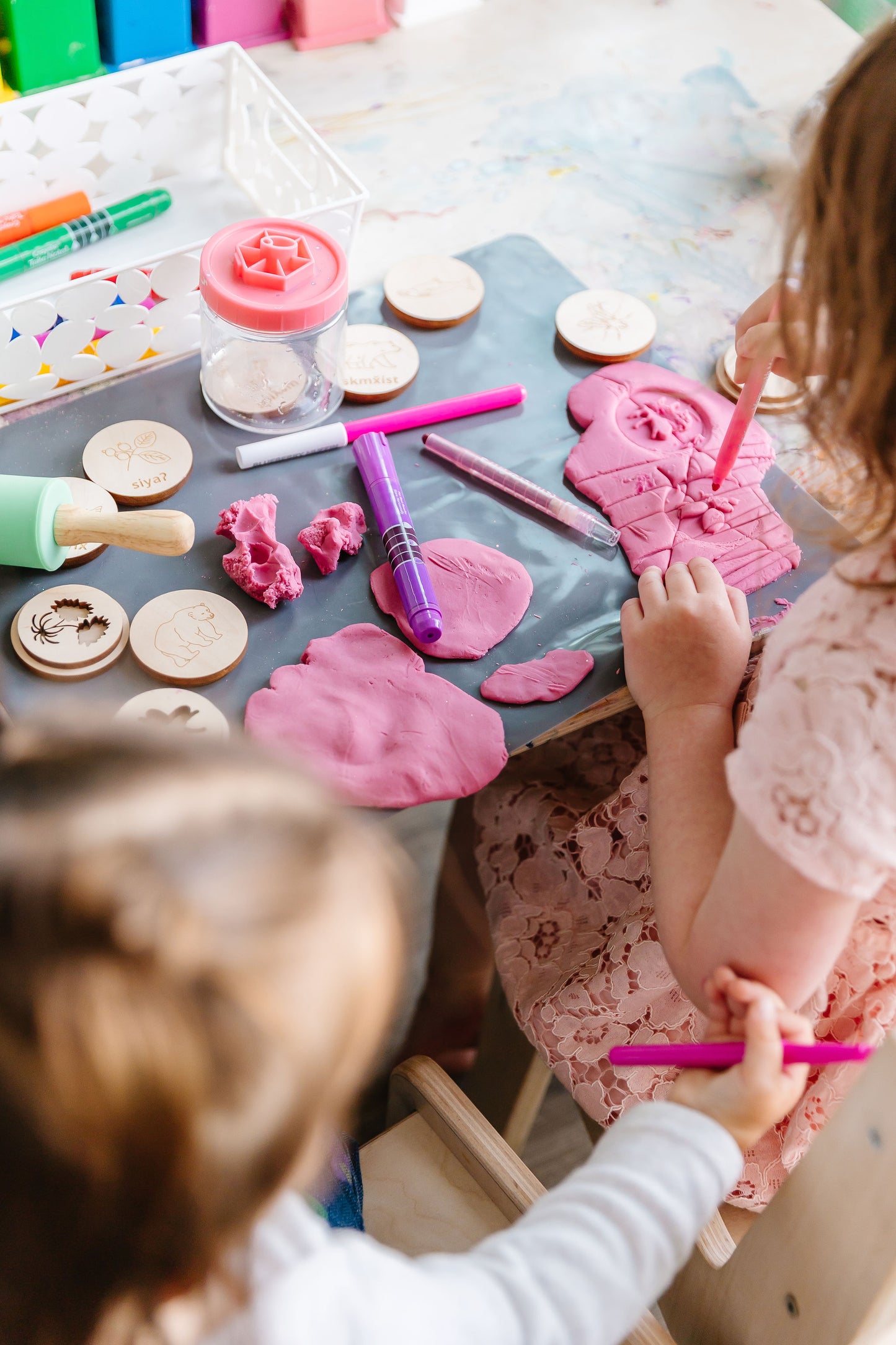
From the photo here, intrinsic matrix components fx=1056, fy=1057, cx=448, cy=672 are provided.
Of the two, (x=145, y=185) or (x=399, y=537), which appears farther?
(x=145, y=185)

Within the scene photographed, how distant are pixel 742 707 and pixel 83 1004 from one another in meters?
0.42

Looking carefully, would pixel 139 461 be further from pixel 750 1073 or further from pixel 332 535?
pixel 750 1073

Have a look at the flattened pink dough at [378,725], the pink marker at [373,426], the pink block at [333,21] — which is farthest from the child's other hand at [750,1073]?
the pink block at [333,21]

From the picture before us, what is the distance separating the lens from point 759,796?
46 cm

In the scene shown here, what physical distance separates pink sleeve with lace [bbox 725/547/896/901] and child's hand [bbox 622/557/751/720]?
0.16m

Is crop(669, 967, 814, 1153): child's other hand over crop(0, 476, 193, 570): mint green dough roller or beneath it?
beneath

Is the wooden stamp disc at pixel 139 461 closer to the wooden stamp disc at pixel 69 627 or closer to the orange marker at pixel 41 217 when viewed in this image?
the wooden stamp disc at pixel 69 627

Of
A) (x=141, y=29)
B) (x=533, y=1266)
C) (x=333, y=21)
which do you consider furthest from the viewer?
(x=333, y=21)

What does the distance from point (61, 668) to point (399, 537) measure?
218mm

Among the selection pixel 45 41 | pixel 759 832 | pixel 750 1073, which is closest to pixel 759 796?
pixel 759 832

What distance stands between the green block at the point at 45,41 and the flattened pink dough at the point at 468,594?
0.54m

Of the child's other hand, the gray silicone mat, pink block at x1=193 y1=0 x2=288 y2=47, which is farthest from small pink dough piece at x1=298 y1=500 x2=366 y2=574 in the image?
pink block at x1=193 y1=0 x2=288 y2=47

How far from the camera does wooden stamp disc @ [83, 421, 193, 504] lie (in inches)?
26.7

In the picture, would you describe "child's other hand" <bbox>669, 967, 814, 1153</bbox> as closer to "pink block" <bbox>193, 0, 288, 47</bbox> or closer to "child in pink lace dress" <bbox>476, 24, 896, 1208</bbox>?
"child in pink lace dress" <bbox>476, 24, 896, 1208</bbox>
